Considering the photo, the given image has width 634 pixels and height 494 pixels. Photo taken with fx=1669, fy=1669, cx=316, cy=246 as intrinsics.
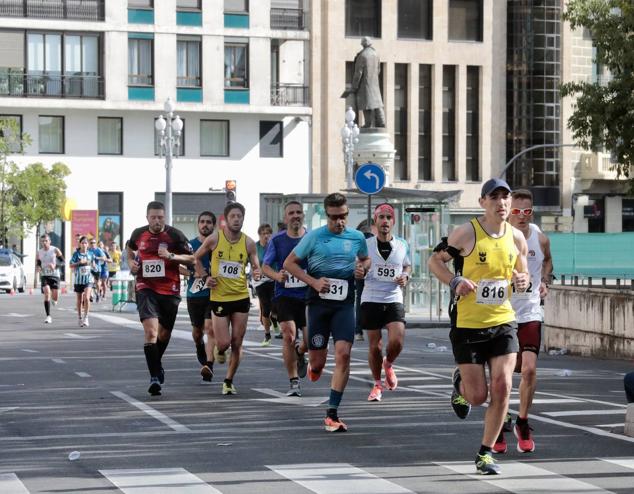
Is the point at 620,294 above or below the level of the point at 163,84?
below

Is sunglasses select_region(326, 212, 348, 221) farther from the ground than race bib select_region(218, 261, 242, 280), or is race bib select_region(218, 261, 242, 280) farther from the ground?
sunglasses select_region(326, 212, 348, 221)

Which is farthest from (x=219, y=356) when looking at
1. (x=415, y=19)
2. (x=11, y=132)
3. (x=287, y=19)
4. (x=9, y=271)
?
(x=415, y=19)

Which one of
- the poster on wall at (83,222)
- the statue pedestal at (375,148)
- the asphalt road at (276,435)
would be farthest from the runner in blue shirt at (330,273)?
the poster on wall at (83,222)

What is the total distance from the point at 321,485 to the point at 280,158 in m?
56.3

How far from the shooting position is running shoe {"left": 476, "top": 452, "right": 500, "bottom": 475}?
415 inches

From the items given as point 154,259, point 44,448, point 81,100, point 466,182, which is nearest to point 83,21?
point 81,100

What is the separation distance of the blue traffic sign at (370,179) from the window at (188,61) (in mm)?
36964

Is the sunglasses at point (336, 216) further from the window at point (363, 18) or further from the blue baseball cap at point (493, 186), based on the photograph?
the window at point (363, 18)

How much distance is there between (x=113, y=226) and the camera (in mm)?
64000

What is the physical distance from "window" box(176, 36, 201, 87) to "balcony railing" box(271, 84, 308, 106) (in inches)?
132

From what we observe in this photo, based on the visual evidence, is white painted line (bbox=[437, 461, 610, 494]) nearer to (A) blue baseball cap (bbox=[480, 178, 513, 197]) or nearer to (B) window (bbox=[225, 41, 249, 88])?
(A) blue baseball cap (bbox=[480, 178, 513, 197])

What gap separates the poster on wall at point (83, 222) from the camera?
203 feet

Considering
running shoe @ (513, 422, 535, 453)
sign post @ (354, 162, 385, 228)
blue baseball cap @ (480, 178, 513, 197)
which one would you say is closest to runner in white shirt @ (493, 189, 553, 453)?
running shoe @ (513, 422, 535, 453)

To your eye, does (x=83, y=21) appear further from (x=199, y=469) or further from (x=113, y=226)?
(x=199, y=469)
